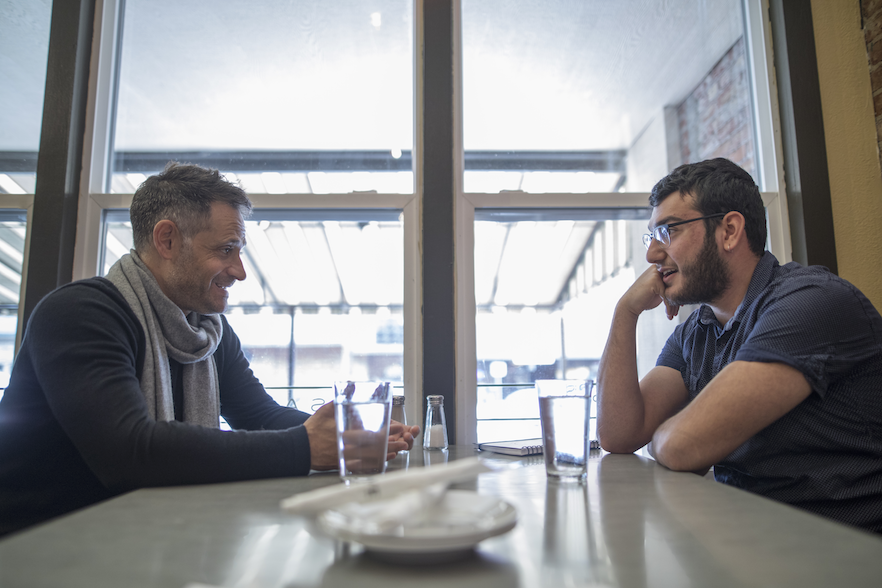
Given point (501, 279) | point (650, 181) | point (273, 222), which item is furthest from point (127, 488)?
point (650, 181)

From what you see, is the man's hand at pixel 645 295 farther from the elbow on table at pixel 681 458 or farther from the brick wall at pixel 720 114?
the brick wall at pixel 720 114

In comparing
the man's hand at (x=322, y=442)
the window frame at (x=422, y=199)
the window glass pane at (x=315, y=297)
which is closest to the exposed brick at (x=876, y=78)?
the window frame at (x=422, y=199)

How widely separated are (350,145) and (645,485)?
1.72 meters

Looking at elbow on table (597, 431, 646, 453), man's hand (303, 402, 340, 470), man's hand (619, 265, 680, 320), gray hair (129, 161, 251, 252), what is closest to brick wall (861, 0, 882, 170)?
man's hand (619, 265, 680, 320)

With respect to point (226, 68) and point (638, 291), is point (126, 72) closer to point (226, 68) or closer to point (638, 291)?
point (226, 68)

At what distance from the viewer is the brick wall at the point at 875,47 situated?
6.84 ft

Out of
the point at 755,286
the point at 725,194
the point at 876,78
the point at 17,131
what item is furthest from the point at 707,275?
the point at 17,131

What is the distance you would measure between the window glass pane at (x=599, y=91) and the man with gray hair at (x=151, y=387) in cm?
106

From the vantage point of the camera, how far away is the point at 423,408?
1972 millimetres

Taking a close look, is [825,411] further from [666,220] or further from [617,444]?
[666,220]

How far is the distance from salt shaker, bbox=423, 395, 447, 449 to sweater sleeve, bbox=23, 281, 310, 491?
22.7 inches

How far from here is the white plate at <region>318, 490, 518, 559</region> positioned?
527mm

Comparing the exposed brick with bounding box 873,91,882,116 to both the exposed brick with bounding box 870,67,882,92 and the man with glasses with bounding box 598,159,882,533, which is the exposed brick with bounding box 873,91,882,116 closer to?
the exposed brick with bounding box 870,67,882,92

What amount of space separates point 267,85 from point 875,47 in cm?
232
